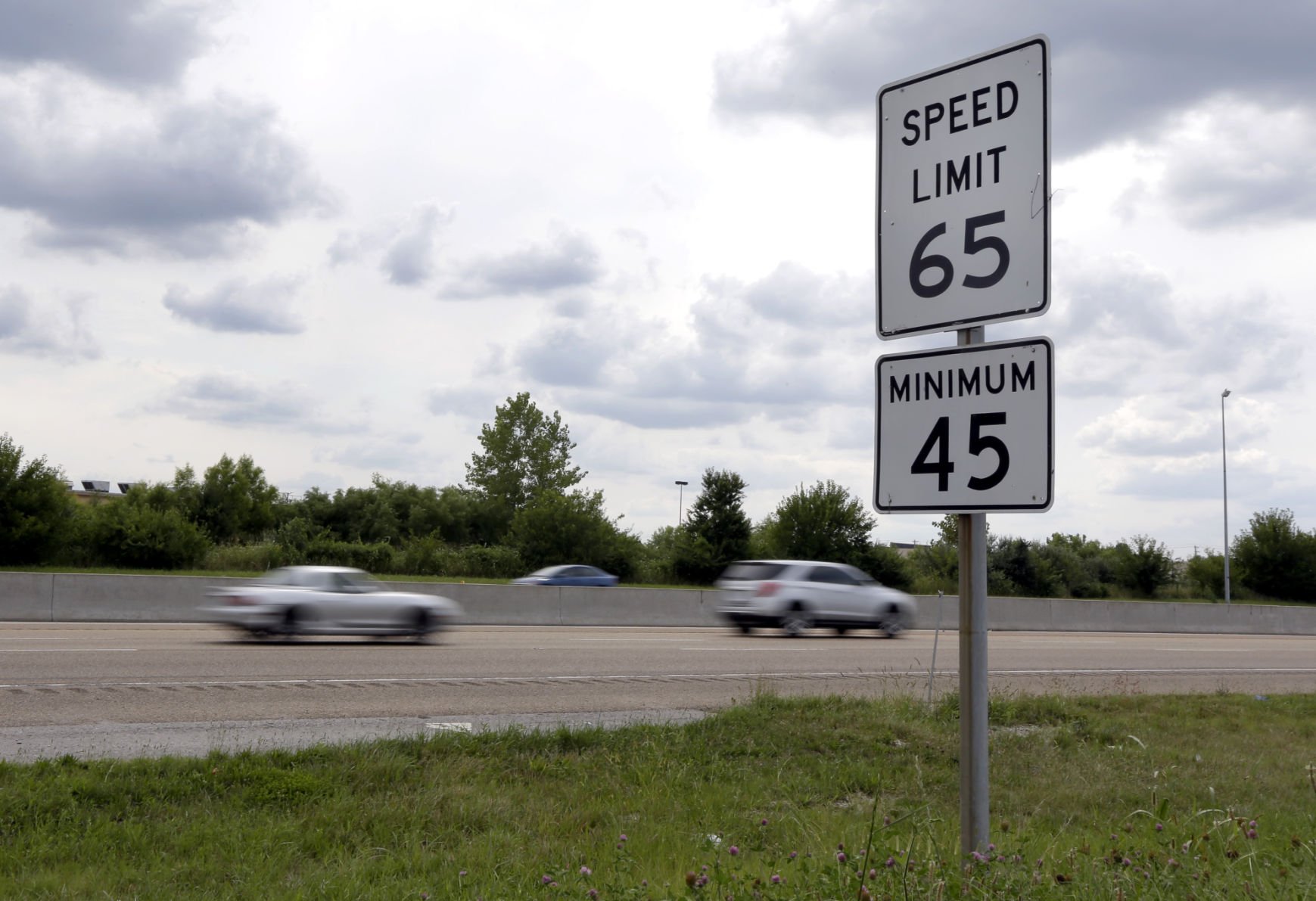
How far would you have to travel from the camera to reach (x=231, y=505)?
74312 millimetres

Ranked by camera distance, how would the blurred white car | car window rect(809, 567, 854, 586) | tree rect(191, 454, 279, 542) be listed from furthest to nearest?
1. tree rect(191, 454, 279, 542)
2. car window rect(809, 567, 854, 586)
3. the blurred white car

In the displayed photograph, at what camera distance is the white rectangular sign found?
3900 mm

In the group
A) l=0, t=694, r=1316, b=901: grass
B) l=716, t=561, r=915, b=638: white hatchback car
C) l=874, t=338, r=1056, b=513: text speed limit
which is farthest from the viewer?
l=716, t=561, r=915, b=638: white hatchback car

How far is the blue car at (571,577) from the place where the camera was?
3672 cm

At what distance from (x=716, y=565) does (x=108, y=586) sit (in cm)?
3170

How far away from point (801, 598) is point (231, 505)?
59542 mm

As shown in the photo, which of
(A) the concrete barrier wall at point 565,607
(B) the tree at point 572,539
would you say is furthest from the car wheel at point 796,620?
(B) the tree at point 572,539

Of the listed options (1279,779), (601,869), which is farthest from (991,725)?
(601,869)

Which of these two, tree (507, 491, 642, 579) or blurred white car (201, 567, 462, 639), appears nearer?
blurred white car (201, 567, 462, 639)

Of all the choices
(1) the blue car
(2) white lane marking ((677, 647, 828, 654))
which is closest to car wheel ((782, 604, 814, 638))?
(2) white lane marking ((677, 647, 828, 654))

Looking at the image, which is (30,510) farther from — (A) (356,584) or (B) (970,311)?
(B) (970,311)

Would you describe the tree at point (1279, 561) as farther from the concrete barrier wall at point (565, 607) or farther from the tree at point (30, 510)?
the tree at point (30, 510)

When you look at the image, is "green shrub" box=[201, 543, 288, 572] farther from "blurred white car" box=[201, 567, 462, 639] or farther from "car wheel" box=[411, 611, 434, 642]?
"car wheel" box=[411, 611, 434, 642]

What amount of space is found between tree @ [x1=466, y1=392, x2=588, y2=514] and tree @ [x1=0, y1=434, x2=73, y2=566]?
148 ft
